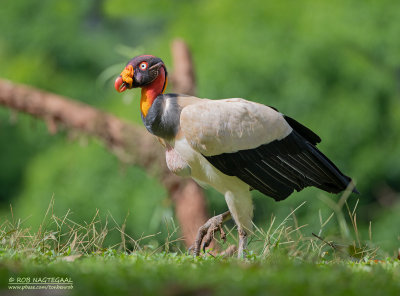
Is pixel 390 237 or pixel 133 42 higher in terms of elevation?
pixel 133 42

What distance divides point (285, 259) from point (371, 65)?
1065 centimetres

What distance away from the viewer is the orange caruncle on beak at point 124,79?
14.5ft

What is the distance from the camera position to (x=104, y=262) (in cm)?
348

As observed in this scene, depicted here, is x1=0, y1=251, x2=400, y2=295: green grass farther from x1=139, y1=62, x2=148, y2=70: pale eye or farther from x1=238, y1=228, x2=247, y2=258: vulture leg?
x1=139, y1=62, x2=148, y2=70: pale eye

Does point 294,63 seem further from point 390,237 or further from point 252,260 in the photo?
point 252,260

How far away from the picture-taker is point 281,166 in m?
4.38

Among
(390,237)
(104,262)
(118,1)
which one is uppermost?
(118,1)

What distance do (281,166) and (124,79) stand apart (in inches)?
48.7

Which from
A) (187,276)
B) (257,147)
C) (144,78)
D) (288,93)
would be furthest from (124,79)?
(288,93)

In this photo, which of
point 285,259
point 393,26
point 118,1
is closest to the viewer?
point 285,259

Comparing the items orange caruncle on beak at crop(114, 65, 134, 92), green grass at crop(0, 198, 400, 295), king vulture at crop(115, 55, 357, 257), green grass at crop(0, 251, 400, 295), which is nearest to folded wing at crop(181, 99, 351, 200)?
king vulture at crop(115, 55, 357, 257)

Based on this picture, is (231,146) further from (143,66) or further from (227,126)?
(143,66)

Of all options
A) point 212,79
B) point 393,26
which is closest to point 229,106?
point 212,79

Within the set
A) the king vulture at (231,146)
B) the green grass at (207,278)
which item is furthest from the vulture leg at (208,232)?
the green grass at (207,278)
